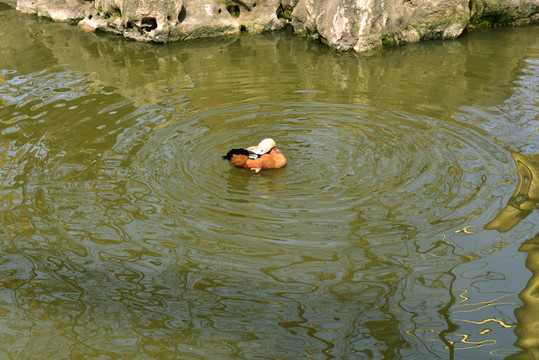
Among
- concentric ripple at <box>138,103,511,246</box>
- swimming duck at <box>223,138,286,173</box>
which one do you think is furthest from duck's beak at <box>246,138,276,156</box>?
concentric ripple at <box>138,103,511,246</box>

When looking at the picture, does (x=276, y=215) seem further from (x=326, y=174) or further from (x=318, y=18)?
(x=318, y=18)

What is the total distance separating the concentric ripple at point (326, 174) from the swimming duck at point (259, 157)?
0.12 meters

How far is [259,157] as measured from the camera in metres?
7.05

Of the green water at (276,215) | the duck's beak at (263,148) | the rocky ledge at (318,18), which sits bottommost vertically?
the green water at (276,215)

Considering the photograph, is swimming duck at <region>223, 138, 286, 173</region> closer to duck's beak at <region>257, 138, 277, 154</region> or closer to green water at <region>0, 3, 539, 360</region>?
duck's beak at <region>257, 138, 277, 154</region>

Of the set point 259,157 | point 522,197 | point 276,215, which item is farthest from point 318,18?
point 276,215

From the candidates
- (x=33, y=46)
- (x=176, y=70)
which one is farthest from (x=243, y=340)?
(x=33, y=46)

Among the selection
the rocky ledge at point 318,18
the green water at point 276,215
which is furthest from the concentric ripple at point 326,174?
the rocky ledge at point 318,18

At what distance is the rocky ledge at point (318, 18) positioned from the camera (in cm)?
1145

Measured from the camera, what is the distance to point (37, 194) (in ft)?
22.4

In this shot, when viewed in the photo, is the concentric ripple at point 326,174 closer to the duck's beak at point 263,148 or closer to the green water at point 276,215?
the green water at point 276,215

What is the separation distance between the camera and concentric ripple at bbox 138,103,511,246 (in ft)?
20.0

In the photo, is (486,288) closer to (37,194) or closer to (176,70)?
(37,194)

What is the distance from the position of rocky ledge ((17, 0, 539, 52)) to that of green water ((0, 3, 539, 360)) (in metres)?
1.20
